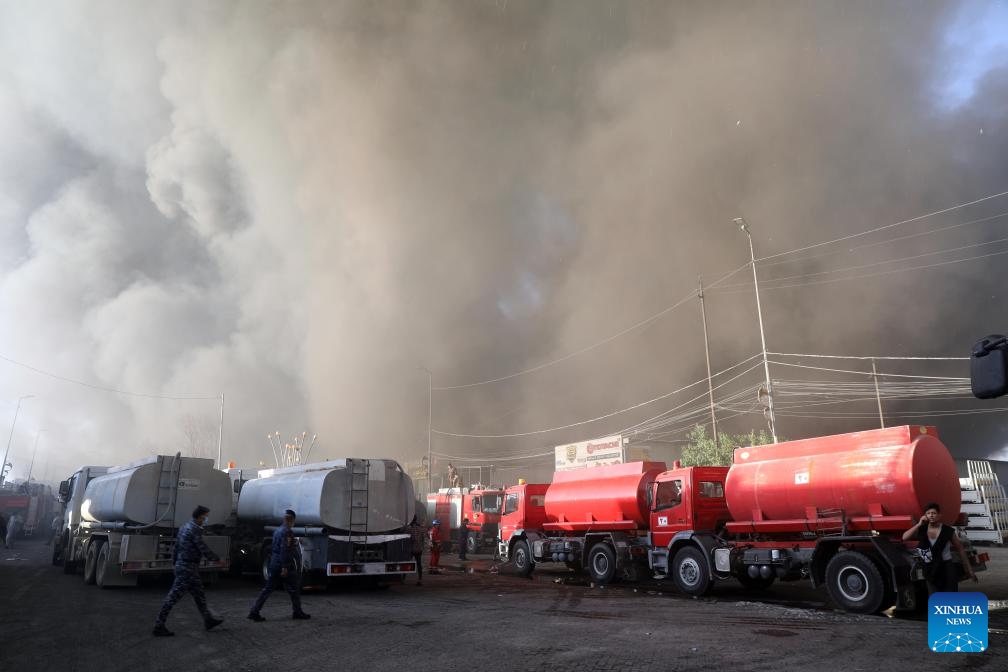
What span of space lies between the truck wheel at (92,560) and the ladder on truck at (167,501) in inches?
64.5

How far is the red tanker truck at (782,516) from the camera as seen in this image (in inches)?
391

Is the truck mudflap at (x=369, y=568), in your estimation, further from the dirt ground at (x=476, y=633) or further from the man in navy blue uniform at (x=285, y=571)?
the man in navy blue uniform at (x=285, y=571)

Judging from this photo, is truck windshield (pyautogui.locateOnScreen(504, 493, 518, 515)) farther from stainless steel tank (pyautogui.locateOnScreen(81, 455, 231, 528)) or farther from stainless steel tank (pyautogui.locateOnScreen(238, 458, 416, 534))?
stainless steel tank (pyautogui.locateOnScreen(81, 455, 231, 528))

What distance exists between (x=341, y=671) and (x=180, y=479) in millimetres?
9726

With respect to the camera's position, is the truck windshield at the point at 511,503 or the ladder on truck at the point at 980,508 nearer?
the truck windshield at the point at 511,503

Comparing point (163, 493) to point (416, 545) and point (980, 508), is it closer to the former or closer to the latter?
point (416, 545)

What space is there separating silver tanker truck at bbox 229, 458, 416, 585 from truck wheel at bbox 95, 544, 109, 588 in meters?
3.01

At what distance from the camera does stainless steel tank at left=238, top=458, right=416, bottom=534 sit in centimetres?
1259

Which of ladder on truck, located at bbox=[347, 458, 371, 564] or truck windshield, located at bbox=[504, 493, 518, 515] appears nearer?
ladder on truck, located at bbox=[347, 458, 371, 564]

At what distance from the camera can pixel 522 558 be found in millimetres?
17703

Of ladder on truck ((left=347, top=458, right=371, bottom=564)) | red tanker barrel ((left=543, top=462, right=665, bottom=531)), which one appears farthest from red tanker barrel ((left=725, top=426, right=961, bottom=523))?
ladder on truck ((left=347, top=458, right=371, bottom=564))

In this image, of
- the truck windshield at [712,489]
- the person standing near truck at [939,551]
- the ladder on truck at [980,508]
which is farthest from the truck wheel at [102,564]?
the ladder on truck at [980,508]

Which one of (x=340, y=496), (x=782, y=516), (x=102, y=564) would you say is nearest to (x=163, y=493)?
(x=102, y=564)

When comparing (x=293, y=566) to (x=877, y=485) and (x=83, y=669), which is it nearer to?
(x=83, y=669)
